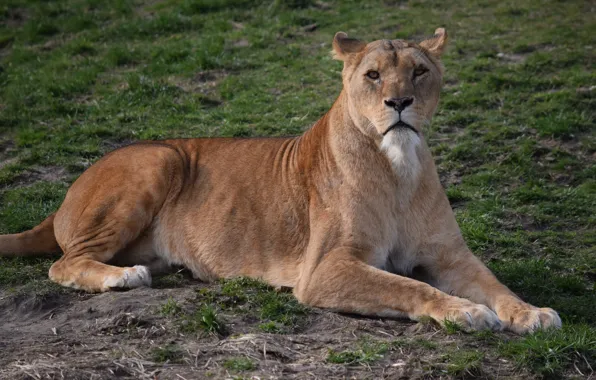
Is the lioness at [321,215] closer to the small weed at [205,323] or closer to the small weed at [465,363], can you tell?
the small weed at [465,363]

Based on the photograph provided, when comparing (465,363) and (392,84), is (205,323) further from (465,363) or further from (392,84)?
(392,84)

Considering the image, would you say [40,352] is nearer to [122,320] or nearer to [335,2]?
[122,320]

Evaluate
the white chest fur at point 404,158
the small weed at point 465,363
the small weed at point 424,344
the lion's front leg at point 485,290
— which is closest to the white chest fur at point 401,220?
the white chest fur at point 404,158

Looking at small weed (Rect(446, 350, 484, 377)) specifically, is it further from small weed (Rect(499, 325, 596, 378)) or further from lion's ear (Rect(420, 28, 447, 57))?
lion's ear (Rect(420, 28, 447, 57))

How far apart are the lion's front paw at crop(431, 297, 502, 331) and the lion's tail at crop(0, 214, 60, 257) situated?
2.98 m

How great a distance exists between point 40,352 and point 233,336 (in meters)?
0.96

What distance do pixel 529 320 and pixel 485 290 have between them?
1.60 ft

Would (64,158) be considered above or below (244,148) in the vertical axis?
below

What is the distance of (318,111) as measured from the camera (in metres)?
9.68

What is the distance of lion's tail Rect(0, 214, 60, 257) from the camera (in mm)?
6680

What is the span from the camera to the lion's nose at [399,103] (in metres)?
5.46

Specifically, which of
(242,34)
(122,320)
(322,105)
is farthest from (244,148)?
(242,34)

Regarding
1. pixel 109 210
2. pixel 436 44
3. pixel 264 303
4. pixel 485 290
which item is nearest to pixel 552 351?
pixel 485 290

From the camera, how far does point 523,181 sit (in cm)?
828
